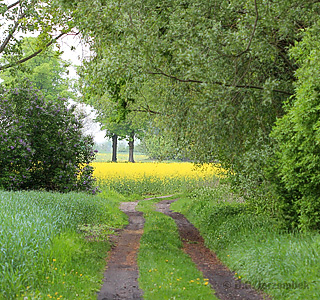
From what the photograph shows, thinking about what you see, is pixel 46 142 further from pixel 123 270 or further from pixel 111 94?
pixel 123 270

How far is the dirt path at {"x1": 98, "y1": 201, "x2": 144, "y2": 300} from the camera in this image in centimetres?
732

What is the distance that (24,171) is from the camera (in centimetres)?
1720

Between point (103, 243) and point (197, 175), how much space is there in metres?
18.4

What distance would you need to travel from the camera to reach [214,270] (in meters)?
9.27

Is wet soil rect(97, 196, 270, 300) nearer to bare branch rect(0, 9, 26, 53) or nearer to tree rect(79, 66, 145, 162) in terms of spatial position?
tree rect(79, 66, 145, 162)

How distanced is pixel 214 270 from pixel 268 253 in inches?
66.8

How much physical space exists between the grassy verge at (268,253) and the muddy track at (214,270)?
197 millimetres

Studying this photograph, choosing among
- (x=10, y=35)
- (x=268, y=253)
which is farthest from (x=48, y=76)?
(x=268, y=253)

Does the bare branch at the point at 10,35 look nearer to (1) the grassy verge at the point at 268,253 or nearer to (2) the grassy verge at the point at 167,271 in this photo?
(2) the grassy verge at the point at 167,271

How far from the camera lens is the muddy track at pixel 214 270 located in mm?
7331

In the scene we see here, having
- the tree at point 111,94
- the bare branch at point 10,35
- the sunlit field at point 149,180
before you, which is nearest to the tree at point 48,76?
the sunlit field at point 149,180

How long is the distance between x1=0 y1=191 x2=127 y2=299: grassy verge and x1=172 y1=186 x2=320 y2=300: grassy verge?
10.7 feet

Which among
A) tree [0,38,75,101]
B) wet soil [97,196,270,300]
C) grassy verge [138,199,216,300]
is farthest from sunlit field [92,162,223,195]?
tree [0,38,75,101]

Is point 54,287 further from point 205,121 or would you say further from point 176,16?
point 176,16
